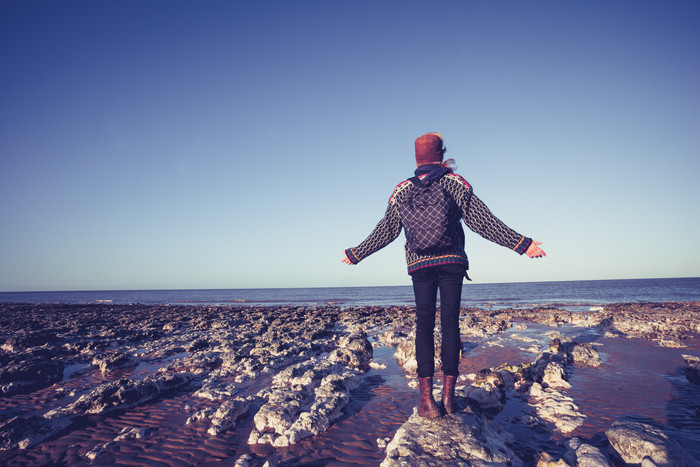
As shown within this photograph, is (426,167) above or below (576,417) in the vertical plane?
above

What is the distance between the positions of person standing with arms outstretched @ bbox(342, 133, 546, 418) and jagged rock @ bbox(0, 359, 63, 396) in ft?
24.6

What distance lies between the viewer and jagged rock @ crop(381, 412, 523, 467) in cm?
273

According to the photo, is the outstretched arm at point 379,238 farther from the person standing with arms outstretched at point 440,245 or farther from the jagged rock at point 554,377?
the jagged rock at point 554,377

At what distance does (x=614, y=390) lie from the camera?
521 centimetres

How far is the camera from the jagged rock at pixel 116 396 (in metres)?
4.55

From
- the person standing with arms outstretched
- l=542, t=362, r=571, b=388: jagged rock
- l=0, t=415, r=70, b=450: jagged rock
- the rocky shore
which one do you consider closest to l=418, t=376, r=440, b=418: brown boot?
the person standing with arms outstretched

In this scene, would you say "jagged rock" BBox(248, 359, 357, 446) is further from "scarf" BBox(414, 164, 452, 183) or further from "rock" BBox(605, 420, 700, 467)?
"scarf" BBox(414, 164, 452, 183)

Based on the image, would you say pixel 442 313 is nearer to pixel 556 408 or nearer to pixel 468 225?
pixel 468 225

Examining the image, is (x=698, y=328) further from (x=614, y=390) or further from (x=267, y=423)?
(x=267, y=423)

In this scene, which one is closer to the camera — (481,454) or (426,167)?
(481,454)

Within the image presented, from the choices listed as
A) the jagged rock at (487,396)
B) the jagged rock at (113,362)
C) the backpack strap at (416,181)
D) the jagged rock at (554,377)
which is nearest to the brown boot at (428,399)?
the jagged rock at (487,396)

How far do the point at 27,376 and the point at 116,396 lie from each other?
3.09m

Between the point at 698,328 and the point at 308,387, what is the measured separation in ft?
46.4

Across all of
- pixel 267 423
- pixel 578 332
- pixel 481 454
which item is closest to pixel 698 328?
pixel 578 332
